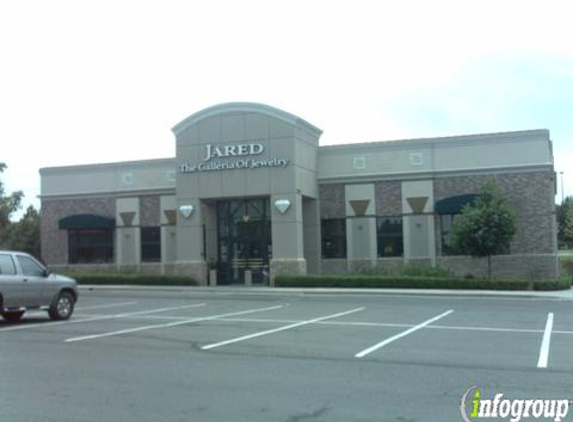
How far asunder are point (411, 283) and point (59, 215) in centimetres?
2216

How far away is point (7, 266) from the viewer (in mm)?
15758

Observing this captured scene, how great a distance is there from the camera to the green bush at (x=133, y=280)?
32812mm

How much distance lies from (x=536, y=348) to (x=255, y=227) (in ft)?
77.0

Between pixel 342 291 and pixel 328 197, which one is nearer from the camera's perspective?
pixel 342 291

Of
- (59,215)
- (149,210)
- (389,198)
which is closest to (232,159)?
(149,210)

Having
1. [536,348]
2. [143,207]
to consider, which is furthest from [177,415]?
[143,207]

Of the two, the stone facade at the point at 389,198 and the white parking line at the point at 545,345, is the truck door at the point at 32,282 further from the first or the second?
the stone facade at the point at 389,198

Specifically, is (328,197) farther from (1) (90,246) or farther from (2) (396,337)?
(2) (396,337)

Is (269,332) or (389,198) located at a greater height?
(389,198)

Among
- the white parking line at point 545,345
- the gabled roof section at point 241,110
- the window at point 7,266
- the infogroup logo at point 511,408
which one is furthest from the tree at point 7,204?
the infogroup logo at point 511,408

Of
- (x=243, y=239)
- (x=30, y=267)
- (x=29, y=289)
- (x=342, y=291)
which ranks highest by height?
(x=243, y=239)

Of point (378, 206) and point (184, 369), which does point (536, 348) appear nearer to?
point (184, 369)

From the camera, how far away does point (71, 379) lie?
357 inches

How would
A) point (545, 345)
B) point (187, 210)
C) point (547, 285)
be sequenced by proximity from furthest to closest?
point (187, 210), point (547, 285), point (545, 345)
